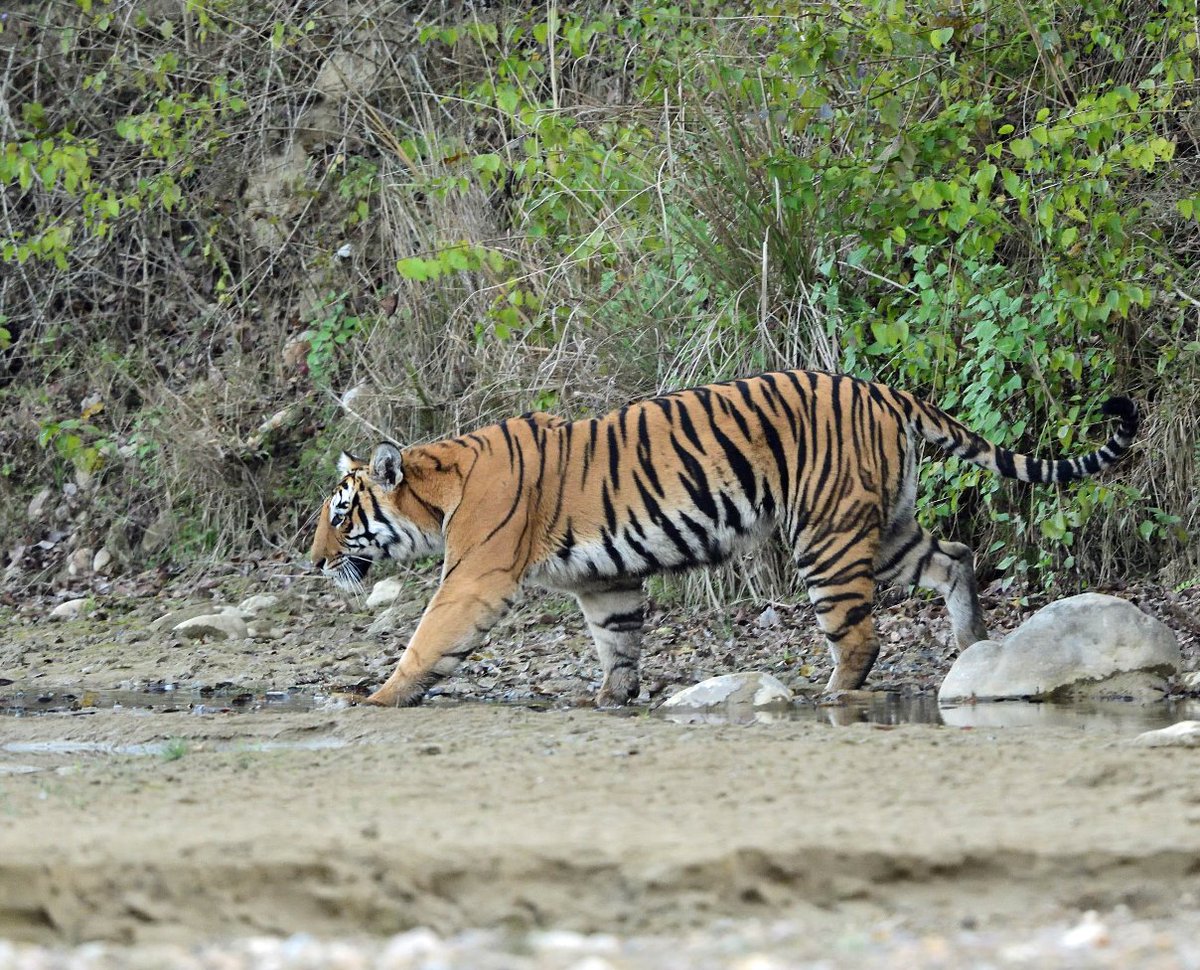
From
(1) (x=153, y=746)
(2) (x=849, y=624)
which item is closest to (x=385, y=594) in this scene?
(2) (x=849, y=624)

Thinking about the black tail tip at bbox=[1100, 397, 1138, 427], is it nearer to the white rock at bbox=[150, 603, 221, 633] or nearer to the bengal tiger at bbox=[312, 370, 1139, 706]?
the bengal tiger at bbox=[312, 370, 1139, 706]

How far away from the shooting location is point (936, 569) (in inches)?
304

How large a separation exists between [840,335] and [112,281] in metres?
7.84

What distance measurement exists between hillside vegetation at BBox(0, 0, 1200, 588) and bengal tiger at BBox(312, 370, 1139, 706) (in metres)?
0.84

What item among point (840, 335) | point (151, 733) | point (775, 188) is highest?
point (775, 188)

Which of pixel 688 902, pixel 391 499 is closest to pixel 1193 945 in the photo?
pixel 688 902

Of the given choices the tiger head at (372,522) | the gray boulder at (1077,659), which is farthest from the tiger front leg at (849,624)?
the tiger head at (372,522)

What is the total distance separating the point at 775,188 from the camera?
9188 millimetres

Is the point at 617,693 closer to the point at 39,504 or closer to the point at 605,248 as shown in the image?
the point at 605,248

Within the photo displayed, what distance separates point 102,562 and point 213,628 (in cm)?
306

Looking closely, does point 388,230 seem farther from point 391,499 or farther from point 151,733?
point 151,733

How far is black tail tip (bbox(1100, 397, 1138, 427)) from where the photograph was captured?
22.3 feet

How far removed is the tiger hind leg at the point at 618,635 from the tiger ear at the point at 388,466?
1108 mm

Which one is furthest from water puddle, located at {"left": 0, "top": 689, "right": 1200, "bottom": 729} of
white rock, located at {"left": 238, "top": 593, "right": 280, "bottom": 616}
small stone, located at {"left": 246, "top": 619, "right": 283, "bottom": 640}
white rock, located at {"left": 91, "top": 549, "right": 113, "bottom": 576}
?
white rock, located at {"left": 91, "top": 549, "right": 113, "bottom": 576}
